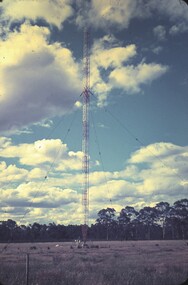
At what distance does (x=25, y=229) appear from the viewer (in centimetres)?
12119

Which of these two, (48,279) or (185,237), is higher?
(48,279)

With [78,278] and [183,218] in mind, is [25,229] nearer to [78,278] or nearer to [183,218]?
[183,218]

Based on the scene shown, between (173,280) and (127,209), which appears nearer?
(173,280)

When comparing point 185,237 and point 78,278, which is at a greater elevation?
point 78,278

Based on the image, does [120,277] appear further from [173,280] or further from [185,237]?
[185,237]

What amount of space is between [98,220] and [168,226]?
25.6m

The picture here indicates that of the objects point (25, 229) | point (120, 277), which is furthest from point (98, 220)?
point (120, 277)

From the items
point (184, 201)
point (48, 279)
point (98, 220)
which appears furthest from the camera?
point (98, 220)

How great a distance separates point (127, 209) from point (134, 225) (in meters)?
6.21

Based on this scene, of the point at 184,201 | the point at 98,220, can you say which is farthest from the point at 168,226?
the point at 98,220

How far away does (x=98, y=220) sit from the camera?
382ft

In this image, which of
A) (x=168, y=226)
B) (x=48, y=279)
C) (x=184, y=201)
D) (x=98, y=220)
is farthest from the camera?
(x=98, y=220)

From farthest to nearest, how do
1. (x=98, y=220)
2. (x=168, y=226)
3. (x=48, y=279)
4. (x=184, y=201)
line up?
(x=98, y=220)
(x=168, y=226)
(x=184, y=201)
(x=48, y=279)

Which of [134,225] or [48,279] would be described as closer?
[48,279]
